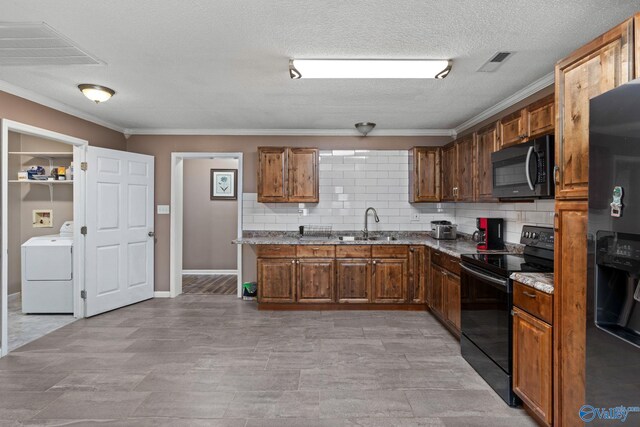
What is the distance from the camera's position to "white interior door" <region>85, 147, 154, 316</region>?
4.25m

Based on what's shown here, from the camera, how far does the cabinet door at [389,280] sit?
444 centimetres

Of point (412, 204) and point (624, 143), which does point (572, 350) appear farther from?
point (412, 204)

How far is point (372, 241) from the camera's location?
4.46 metres

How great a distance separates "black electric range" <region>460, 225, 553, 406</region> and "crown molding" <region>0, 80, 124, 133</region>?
4.25 meters

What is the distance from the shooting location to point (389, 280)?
4.45 metres

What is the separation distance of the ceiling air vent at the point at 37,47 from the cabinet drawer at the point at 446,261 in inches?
135

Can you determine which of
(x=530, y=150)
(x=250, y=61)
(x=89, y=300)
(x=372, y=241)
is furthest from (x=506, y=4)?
(x=89, y=300)

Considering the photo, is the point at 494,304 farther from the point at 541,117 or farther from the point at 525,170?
the point at 541,117

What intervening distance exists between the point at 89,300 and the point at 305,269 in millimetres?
2522

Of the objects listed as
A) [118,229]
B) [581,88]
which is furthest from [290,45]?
[118,229]

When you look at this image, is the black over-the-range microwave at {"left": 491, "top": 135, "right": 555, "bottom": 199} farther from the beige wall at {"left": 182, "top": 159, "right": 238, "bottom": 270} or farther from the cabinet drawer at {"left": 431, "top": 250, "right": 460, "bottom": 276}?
the beige wall at {"left": 182, "top": 159, "right": 238, "bottom": 270}

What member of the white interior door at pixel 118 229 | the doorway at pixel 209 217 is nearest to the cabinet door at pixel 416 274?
the white interior door at pixel 118 229

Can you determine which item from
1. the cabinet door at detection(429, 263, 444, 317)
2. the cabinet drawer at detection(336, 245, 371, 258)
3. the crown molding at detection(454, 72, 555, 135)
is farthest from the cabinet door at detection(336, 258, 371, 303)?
the crown molding at detection(454, 72, 555, 135)

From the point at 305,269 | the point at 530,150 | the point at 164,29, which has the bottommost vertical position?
the point at 305,269
